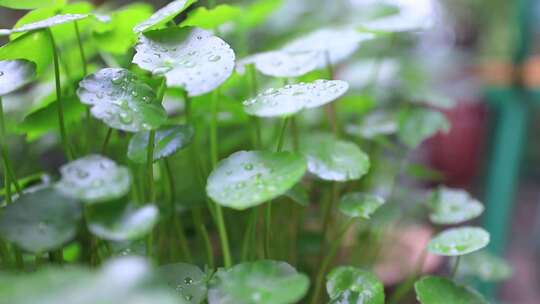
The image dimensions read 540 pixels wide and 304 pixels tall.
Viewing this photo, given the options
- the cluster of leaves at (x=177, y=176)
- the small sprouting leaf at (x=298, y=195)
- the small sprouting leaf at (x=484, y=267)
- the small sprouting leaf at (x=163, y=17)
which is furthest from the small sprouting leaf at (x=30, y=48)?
the small sprouting leaf at (x=484, y=267)

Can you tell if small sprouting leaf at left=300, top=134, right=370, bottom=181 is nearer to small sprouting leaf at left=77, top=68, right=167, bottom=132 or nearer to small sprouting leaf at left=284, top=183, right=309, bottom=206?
small sprouting leaf at left=284, top=183, right=309, bottom=206

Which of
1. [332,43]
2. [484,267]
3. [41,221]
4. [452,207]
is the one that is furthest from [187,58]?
[484,267]

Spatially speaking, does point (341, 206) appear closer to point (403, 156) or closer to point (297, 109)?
point (297, 109)

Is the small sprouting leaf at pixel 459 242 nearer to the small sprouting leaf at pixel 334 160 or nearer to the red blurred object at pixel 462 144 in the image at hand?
the small sprouting leaf at pixel 334 160

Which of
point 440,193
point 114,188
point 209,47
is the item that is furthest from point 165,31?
point 440,193

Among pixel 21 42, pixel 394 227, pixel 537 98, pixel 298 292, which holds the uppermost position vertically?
pixel 21 42

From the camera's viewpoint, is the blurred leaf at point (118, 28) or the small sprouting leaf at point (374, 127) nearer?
the blurred leaf at point (118, 28)
